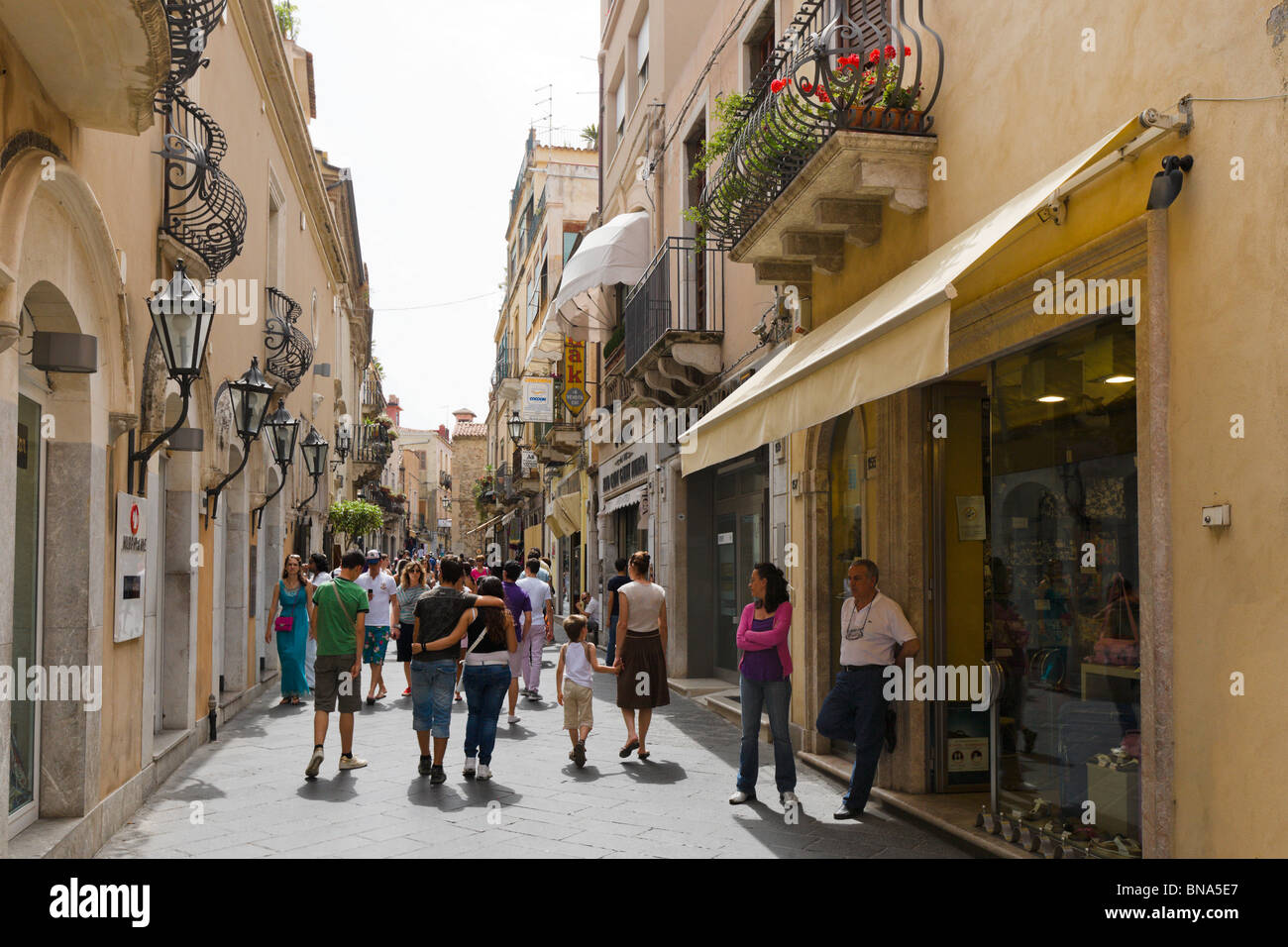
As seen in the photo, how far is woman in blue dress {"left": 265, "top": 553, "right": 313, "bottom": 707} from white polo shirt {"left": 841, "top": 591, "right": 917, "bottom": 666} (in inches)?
300

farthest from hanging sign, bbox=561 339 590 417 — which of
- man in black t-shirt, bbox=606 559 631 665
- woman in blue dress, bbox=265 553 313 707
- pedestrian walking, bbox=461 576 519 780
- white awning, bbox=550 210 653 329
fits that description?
pedestrian walking, bbox=461 576 519 780

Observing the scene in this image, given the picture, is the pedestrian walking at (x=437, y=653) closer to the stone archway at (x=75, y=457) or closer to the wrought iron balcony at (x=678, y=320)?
the stone archway at (x=75, y=457)

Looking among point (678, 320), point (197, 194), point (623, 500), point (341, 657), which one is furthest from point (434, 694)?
point (623, 500)

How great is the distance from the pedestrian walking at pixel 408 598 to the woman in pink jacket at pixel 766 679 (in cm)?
419

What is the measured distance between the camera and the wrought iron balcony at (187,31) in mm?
5727

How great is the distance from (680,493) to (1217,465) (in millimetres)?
10896

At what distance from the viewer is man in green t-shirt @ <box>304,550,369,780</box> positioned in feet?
28.1

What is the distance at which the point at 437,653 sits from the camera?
817 cm

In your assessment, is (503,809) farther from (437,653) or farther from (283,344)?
(283,344)

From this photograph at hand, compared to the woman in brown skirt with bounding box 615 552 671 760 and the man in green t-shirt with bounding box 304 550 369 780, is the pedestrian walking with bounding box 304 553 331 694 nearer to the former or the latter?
the man in green t-shirt with bounding box 304 550 369 780

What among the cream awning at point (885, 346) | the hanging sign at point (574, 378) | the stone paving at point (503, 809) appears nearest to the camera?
the cream awning at point (885, 346)

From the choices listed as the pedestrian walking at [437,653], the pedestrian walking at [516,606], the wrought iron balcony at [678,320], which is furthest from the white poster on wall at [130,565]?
the wrought iron balcony at [678,320]
